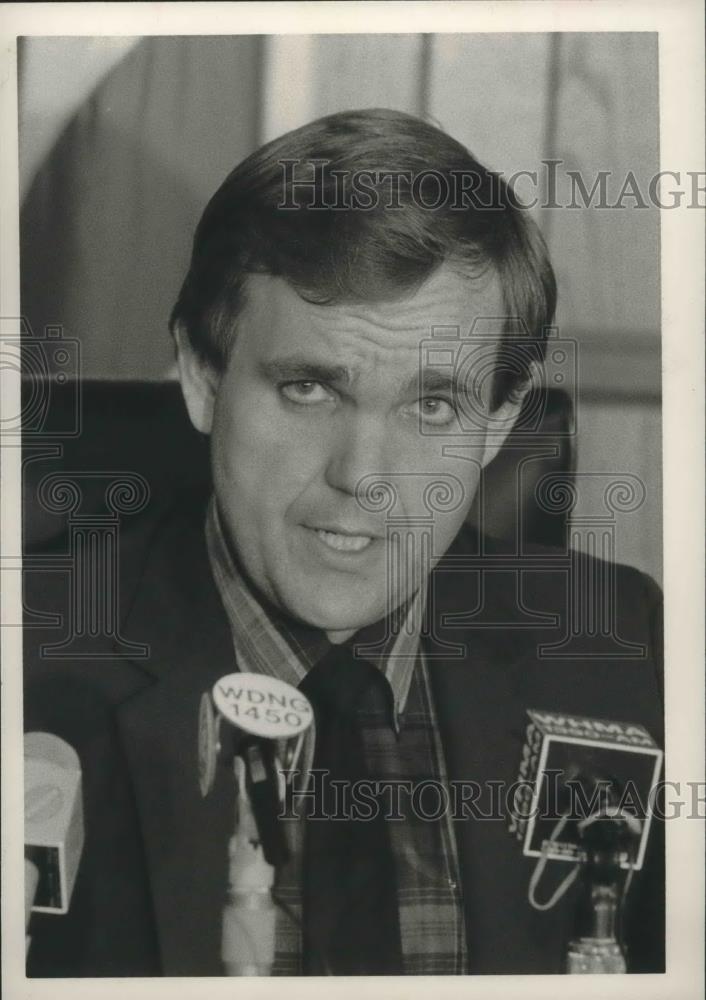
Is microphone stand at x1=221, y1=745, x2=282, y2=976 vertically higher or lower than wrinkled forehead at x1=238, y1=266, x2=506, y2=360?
lower

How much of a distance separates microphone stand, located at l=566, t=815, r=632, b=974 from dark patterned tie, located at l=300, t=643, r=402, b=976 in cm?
26

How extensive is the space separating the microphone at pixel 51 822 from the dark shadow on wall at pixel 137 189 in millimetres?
541

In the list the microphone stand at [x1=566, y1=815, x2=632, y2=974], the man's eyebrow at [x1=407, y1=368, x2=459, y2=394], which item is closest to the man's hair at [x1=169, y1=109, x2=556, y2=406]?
the man's eyebrow at [x1=407, y1=368, x2=459, y2=394]

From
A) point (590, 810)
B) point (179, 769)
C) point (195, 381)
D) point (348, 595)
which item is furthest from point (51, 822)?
Answer: point (590, 810)

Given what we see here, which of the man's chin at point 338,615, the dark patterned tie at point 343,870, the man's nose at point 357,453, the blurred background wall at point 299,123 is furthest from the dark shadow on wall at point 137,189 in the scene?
the dark patterned tie at point 343,870

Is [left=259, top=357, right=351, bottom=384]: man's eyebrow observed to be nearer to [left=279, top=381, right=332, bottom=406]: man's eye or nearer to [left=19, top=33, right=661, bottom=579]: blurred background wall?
[left=279, top=381, right=332, bottom=406]: man's eye

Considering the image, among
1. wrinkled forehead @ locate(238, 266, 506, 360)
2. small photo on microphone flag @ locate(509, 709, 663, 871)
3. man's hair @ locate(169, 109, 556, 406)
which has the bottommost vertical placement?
small photo on microphone flag @ locate(509, 709, 663, 871)

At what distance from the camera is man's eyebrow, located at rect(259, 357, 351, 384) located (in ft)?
4.33

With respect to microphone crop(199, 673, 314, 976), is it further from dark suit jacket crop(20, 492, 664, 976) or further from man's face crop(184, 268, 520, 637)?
man's face crop(184, 268, 520, 637)

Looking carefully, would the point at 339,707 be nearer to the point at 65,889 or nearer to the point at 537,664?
the point at 537,664

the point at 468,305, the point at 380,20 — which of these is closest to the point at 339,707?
the point at 468,305

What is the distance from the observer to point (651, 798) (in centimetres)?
138

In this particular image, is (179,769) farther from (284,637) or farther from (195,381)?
(195,381)

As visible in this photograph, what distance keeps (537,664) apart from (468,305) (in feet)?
1.68
